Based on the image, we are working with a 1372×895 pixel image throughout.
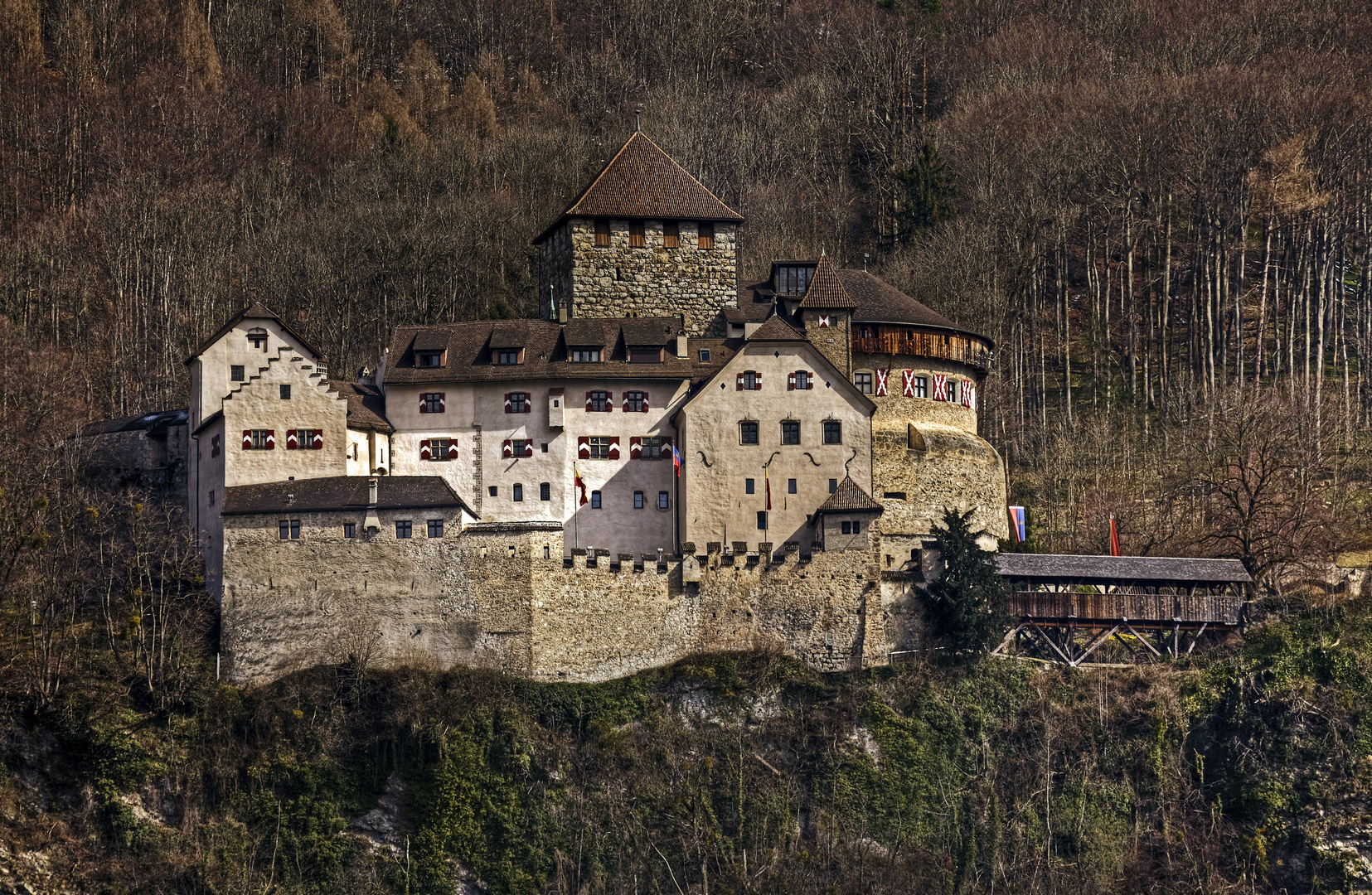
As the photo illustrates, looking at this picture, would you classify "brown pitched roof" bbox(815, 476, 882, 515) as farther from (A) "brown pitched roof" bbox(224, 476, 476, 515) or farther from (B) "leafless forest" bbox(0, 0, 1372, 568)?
(A) "brown pitched roof" bbox(224, 476, 476, 515)

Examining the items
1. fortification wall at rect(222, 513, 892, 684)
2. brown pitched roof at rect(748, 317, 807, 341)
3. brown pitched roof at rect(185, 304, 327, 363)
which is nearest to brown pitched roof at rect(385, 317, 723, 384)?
brown pitched roof at rect(748, 317, 807, 341)

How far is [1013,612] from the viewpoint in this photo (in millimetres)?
60562

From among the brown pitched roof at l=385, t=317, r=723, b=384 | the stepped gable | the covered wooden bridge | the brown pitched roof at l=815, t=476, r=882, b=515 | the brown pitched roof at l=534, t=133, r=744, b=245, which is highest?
the brown pitched roof at l=534, t=133, r=744, b=245

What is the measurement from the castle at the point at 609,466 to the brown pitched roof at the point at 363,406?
0.15 metres

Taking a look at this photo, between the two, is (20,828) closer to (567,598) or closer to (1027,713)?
(567,598)

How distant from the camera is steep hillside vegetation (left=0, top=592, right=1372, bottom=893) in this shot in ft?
183

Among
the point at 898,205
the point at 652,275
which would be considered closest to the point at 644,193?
the point at 652,275

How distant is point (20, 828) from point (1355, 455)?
4632cm

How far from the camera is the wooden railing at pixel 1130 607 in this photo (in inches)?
2378

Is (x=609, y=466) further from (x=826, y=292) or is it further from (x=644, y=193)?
(x=644, y=193)

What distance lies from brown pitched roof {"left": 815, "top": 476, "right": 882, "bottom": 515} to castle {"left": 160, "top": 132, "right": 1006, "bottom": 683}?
0.08m

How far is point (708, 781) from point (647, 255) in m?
21.0

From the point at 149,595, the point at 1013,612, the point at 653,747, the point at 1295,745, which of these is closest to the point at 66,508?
the point at 149,595

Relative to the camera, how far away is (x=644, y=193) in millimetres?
71500
